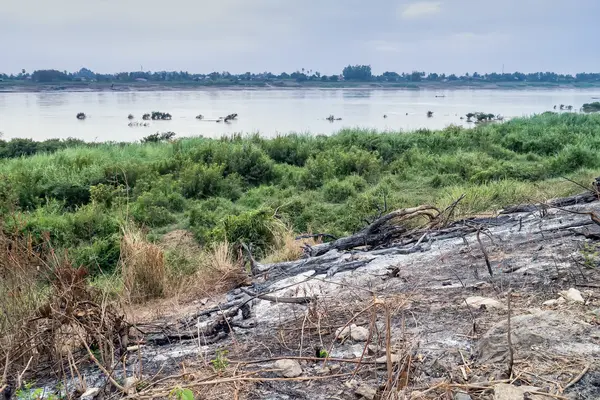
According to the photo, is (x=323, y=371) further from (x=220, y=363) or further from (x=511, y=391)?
(x=511, y=391)

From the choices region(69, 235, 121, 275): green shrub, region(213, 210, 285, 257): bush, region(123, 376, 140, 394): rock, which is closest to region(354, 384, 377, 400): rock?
region(123, 376, 140, 394): rock

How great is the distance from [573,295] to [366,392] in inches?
66.7

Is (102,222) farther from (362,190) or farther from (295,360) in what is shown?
(295,360)

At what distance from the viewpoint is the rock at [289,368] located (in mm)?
3041

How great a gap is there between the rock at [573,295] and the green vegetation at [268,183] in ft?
14.8

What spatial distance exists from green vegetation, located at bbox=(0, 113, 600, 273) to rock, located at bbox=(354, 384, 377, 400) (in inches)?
196

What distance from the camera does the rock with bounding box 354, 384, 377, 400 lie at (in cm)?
265

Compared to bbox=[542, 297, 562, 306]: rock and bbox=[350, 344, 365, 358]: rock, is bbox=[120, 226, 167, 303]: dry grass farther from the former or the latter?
bbox=[542, 297, 562, 306]: rock

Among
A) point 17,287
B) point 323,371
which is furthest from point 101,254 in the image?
point 323,371

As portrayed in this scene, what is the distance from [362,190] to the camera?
12.5 meters

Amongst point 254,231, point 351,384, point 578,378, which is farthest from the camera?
point 254,231

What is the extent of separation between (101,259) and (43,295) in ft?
15.1


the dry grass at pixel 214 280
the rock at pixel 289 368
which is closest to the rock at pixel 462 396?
the rock at pixel 289 368

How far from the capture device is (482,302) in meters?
3.69
